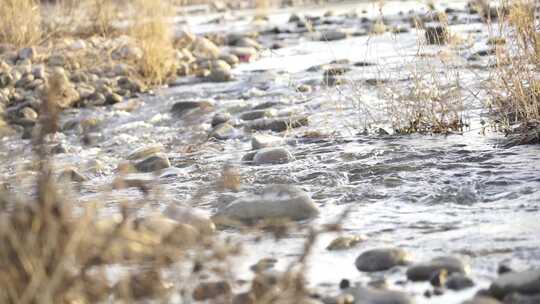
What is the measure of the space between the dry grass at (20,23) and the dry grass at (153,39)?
1.06m

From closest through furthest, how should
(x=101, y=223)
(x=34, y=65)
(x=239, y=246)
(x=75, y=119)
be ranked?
1. (x=239, y=246)
2. (x=101, y=223)
3. (x=75, y=119)
4. (x=34, y=65)

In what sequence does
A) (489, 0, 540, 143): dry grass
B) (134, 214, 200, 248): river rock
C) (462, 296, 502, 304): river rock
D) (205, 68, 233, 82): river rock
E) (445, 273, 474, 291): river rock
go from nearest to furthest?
1. (134, 214, 200, 248): river rock
2. (462, 296, 502, 304): river rock
3. (445, 273, 474, 291): river rock
4. (489, 0, 540, 143): dry grass
5. (205, 68, 233, 82): river rock

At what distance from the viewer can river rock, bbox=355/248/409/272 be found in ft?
9.07

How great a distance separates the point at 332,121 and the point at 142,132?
136 cm

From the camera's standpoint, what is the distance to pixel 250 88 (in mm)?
8023

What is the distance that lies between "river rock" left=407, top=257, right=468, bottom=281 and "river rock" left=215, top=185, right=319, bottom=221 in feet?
2.67

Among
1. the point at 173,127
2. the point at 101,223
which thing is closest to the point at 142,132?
the point at 173,127

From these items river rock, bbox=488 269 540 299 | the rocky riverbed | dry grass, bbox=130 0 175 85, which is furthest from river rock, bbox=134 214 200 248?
dry grass, bbox=130 0 175 85

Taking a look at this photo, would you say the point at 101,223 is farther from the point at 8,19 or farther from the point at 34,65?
the point at 8,19

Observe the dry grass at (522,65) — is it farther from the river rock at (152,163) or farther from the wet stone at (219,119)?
the wet stone at (219,119)

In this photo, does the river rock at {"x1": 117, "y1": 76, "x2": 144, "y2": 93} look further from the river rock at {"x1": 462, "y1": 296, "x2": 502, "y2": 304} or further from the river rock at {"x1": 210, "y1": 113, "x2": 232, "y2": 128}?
the river rock at {"x1": 462, "y1": 296, "x2": 502, "y2": 304}

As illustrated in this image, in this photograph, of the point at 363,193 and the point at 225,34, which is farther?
the point at 225,34

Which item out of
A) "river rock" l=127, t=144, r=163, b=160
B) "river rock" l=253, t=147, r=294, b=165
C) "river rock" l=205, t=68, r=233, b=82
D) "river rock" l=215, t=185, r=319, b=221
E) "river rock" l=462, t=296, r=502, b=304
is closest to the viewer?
"river rock" l=462, t=296, r=502, b=304

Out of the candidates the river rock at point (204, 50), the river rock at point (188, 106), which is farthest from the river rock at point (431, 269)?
the river rock at point (204, 50)
